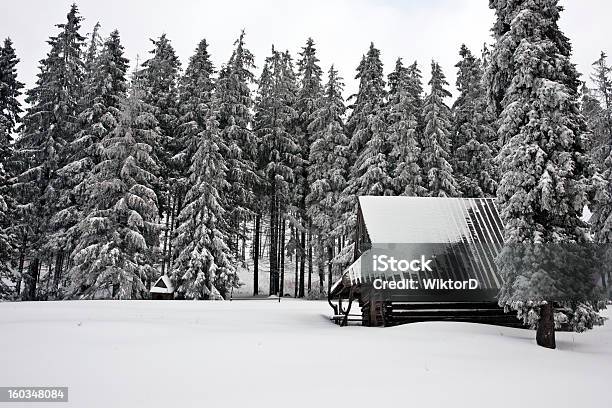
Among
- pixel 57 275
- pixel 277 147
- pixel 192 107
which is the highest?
pixel 192 107

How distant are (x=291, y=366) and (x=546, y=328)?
780 cm

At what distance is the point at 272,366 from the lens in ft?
26.9

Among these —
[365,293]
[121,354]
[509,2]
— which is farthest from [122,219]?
[509,2]

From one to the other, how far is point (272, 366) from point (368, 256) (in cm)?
845

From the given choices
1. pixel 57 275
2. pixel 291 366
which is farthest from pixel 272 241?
pixel 291 366

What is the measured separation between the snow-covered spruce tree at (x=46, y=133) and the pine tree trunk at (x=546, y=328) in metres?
28.3

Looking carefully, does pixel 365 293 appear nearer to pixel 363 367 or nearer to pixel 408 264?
pixel 408 264

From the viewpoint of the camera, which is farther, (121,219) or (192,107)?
(192,107)

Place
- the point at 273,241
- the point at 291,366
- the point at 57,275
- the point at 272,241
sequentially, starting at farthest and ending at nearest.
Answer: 1. the point at 273,241
2. the point at 272,241
3. the point at 57,275
4. the point at 291,366

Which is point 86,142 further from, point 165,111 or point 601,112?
point 601,112

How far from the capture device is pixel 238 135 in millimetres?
33531

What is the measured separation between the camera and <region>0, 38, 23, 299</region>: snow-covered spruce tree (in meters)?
26.8

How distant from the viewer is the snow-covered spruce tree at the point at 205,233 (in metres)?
27.7

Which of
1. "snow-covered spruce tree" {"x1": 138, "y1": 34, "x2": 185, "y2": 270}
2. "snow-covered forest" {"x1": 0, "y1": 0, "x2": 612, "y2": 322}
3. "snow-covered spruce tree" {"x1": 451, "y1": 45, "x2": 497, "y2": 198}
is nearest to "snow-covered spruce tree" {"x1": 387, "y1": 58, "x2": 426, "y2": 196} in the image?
"snow-covered forest" {"x1": 0, "y1": 0, "x2": 612, "y2": 322}
